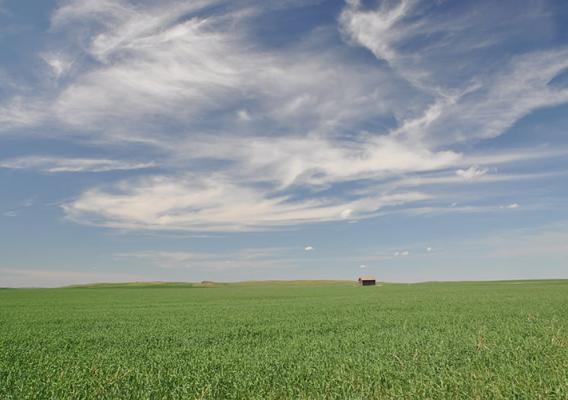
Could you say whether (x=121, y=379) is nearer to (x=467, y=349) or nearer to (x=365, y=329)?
(x=467, y=349)

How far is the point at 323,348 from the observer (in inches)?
501

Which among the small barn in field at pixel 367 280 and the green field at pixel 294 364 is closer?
the green field at pixel 294 364

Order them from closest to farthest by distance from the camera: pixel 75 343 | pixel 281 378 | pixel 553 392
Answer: pixel 553 392 → pixel 281 378 → pixel 75 343

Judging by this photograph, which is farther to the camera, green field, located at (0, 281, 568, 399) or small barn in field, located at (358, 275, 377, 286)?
small barn in field, located at (358, 275, 377, 286)

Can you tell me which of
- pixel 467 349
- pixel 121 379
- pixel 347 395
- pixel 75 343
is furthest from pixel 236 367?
pixel 75 343

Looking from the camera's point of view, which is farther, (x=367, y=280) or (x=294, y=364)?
(x=367, y=280)

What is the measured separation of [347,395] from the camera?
787 centimetres

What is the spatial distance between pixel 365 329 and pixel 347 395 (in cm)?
951

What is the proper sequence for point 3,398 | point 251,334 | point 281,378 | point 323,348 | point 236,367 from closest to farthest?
point 3,398 → point 281,378 → point 236,367 → point 323,348 → point 251,334

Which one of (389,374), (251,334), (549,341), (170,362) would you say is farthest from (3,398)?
(549,341)

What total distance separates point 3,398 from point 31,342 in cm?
836

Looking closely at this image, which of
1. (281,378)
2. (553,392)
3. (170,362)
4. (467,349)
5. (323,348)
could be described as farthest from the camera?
(323,348)

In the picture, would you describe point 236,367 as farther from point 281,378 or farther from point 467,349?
point 467,349

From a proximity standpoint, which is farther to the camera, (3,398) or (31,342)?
(31,342)
